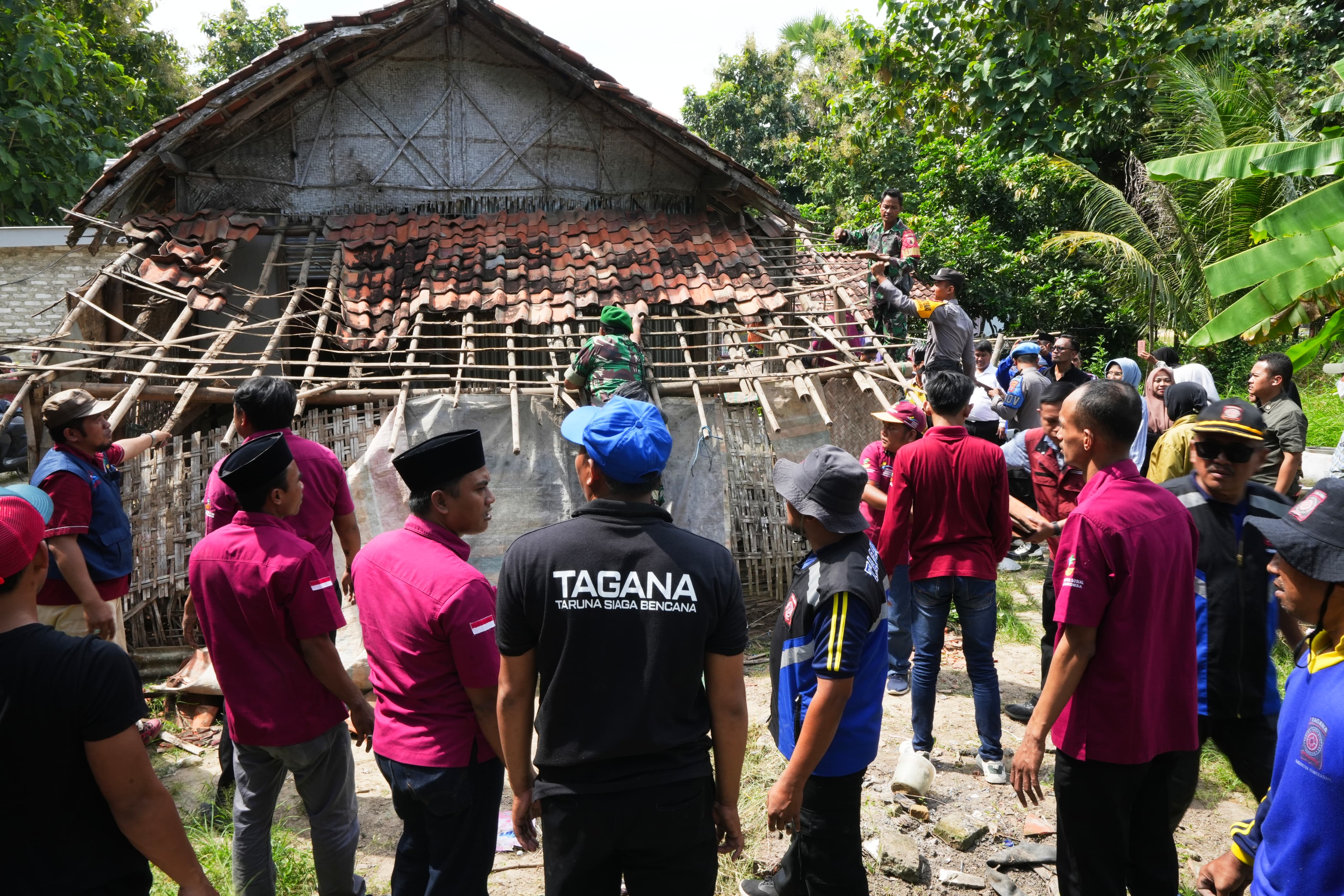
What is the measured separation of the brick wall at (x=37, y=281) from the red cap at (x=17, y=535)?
13.7 metres

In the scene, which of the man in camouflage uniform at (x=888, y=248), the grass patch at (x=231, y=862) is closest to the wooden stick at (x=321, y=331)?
the grass patch at (x=231, y=862)

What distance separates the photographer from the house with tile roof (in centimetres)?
687

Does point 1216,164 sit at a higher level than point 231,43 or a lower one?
lower

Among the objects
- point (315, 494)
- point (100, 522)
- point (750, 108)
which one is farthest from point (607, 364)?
point (750, 108)

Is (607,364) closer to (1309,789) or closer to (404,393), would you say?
(404,393)

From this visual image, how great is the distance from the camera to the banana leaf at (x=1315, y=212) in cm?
451

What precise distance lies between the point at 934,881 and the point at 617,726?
249cm

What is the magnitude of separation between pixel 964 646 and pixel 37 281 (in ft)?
53.2

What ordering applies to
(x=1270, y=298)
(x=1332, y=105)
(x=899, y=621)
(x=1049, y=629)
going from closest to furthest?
(x=1049, y=629) < (x=1270, y=298) < (x=899, y=621) < (x=1332, y=105)

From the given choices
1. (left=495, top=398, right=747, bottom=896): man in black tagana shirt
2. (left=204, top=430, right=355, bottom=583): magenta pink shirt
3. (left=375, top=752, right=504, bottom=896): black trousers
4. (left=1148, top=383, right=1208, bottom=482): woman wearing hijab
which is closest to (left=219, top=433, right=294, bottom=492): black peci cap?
(left=204, top=430, right=355, bottom=583): magenta pink shirt

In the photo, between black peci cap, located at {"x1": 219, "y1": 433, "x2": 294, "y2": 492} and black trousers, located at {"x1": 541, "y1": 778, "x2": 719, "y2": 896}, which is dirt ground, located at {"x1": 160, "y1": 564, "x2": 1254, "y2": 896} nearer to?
black trousers, located at {"x1": 541, "y1": 778, "x2": 719, "y2": 896}

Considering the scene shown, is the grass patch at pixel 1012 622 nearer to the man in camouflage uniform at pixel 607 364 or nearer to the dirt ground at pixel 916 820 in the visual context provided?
the dirt ground at pixel 916 820

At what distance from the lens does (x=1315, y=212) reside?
179 inches

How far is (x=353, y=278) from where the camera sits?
7938 mm
